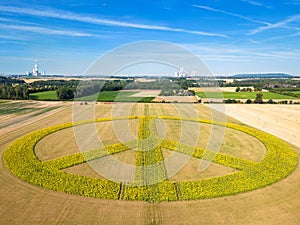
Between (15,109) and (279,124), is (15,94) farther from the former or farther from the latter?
(279,124)

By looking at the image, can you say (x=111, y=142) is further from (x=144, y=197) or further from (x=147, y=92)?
(x=147, y=92)

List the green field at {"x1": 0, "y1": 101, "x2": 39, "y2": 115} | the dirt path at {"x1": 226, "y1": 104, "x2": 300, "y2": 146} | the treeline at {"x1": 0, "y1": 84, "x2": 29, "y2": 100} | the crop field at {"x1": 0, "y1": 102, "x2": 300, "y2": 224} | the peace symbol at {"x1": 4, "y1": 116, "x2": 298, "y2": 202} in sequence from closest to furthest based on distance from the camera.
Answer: the crop field at {"x1": 0, "y1": 102, "x2": 300, "y2": 224} → the peace symbol at {"x1": 4, "y1": 116, "x2": 298, "y2": 202} → the dirt path at {"x1": 226, "y1": 104, "x2": 300, "y2": 146} → the green field at {"x1": 0, "y1": 101, "x2": 39, "y2": 115} → the treeline at {"x1": 0, "y1": 84, "x2": 29, "y2": 100}

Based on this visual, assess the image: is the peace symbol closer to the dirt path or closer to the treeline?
the dirt path

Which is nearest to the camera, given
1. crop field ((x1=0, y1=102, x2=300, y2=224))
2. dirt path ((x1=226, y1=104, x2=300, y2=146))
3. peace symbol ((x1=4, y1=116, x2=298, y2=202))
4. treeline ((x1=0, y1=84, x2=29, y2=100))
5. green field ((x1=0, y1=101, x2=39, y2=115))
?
crop field ((x1=0, y1=102, x2=300, y2=224))

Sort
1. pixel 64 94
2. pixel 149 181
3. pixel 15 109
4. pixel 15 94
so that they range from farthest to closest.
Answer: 1. pixel 64 94
2. pixel 15 94
3. pixel 15 109
4. pixel 149 181

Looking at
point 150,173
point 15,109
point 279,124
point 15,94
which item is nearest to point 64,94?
point 15,94

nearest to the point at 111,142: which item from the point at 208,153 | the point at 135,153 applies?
the point at 135,153

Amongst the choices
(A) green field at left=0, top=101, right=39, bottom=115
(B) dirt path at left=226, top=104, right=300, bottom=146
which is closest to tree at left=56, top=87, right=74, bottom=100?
(A) green field at left=0, top=101, right=39, bottom=115
